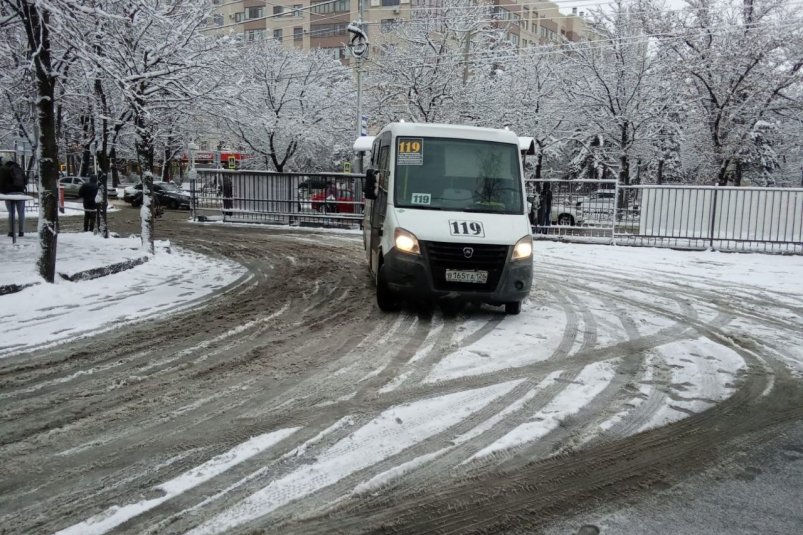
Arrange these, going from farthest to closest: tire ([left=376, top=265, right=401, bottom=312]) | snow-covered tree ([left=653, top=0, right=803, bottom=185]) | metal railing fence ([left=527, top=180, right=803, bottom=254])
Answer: snow-covered tree ([left=653, top=0, right=803, bottom=185]) → metal railing fence ([left=527, top=180, right=803, bottom=254]) → tire ([left=376, top=265, right=401, bottom=312])

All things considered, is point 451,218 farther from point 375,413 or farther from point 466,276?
point 375,413

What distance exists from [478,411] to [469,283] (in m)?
3.16

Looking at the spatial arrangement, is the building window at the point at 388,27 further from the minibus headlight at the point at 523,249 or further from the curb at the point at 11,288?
the minibus headlight at the point at 523,249

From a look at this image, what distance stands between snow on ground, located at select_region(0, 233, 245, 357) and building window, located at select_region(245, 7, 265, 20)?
7279 cm

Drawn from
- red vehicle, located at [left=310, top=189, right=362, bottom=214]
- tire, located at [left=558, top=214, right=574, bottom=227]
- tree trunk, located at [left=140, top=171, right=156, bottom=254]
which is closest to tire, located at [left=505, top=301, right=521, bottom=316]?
tree trunk, located at [left=140, top=171, right=156, bottom=254]

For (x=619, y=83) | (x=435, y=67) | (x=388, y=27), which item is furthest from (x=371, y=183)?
(x=388, y=27)

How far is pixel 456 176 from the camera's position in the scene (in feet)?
28.6

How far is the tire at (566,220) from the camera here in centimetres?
1959

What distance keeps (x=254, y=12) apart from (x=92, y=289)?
79036mm

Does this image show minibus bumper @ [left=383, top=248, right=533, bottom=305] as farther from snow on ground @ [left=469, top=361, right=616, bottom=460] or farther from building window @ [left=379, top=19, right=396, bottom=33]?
building window @ [left=379, top=19, right=396, bottom=33]

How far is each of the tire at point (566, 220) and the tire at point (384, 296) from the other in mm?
12168

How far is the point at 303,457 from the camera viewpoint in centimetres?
404

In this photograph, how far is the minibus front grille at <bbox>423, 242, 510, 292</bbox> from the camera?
309 inches

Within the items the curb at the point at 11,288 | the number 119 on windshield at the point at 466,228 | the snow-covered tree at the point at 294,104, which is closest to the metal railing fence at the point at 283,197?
the snow-covered tree at the point at 294,104
